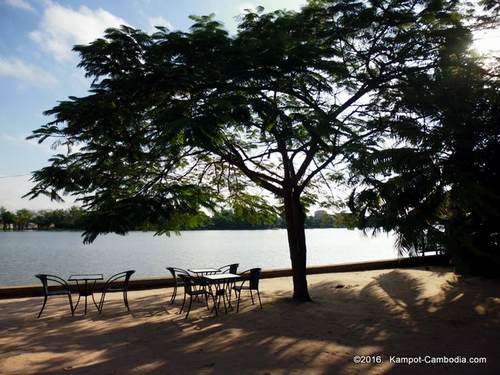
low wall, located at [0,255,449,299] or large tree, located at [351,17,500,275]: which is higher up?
large tree, located at [351,17,500,275]

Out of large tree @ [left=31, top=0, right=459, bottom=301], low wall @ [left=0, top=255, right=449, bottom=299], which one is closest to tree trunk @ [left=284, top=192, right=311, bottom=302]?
large tree @ [left=31, top=0, right=459, bottom=301]

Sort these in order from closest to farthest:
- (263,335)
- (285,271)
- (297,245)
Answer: (263,335) → (297,245) → (285,271)

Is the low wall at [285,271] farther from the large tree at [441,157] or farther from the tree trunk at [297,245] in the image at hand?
the large tree at [441,157]

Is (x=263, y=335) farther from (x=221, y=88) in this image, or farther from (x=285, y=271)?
(x=285, y=271)

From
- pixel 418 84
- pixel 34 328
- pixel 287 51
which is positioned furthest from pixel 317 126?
pixel 34 328

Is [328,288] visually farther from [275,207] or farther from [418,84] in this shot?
[418,84]

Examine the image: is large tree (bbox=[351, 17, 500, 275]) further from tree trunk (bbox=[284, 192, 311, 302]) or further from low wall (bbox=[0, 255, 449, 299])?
low wall (bbox=[0, 255, 449, 299])

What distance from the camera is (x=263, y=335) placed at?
6.44 m

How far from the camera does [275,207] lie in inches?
497

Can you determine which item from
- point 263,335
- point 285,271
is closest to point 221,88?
point 263,335

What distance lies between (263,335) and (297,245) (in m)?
3.97

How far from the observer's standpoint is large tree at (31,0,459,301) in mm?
6754

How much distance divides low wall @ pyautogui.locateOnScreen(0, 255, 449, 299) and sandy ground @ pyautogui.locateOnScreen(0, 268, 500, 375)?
0.71 m

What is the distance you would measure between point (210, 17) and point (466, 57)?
17.4 feet
